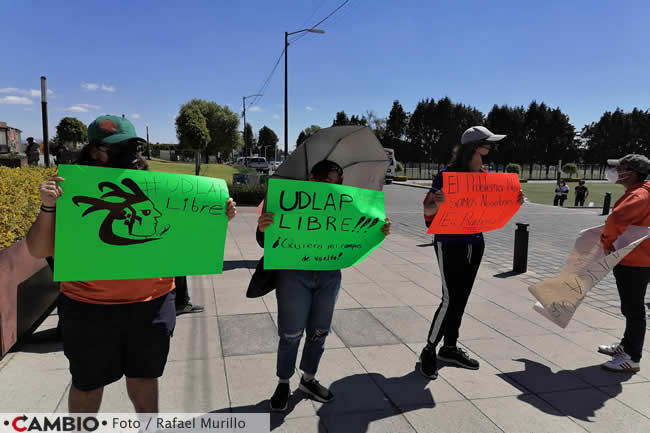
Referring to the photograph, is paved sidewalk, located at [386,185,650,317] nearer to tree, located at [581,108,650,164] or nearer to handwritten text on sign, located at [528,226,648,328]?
handwritten text on sign, located at [528,226,648,328]

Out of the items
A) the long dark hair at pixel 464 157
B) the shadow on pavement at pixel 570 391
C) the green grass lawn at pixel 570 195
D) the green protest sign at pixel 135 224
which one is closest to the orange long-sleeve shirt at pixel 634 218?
the shadow on pavement at pixel 570 391

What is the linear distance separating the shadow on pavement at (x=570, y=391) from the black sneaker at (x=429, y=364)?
609 mm

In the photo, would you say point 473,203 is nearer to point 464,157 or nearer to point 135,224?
point 464,157

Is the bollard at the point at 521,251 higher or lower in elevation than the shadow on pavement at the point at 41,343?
higher

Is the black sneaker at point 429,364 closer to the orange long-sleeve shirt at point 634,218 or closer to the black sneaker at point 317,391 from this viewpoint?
the black sneaker at point 317,391

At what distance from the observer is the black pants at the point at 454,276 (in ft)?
11.0

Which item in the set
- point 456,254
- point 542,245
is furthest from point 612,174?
point 542,245

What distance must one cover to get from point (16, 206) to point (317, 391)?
3.87 m

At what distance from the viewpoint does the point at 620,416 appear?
297 cm

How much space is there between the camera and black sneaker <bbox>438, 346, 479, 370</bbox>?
3.65 metres

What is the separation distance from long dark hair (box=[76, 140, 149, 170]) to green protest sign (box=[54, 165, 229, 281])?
78 millimetres

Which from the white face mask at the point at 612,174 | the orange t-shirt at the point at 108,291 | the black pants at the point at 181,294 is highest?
the white face mask at the point at 612,174

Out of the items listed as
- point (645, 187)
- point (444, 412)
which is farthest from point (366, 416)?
point (645, 187)

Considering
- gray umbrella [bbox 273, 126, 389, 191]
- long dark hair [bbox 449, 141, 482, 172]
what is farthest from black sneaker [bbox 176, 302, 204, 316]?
long dark hair [bbox 449, 141, 482, 172]
